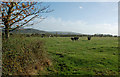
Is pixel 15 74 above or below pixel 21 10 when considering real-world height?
below

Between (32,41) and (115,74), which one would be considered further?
(32,41)

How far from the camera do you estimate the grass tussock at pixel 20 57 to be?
24.0 feet

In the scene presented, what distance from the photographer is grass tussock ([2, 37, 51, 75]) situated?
24.0 ft

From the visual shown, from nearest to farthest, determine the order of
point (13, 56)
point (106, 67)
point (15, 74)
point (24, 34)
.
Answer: point (15, 74), point (13, 56), point (24, 34), point (106, 67)

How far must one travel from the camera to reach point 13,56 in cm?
783

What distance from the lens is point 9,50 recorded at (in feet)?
25.8

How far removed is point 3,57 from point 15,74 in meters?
1.49

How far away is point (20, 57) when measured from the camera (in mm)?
8078

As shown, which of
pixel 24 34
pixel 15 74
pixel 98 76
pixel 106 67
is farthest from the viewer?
pixel 106 67

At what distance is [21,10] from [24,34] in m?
2.12

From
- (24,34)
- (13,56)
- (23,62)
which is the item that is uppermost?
(24,34)

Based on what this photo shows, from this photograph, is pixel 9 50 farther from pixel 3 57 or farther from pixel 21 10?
pixel 21 10

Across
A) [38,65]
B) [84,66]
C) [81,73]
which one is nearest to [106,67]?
[84,66]

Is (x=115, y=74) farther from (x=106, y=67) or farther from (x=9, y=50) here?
(x=9, y=50)
